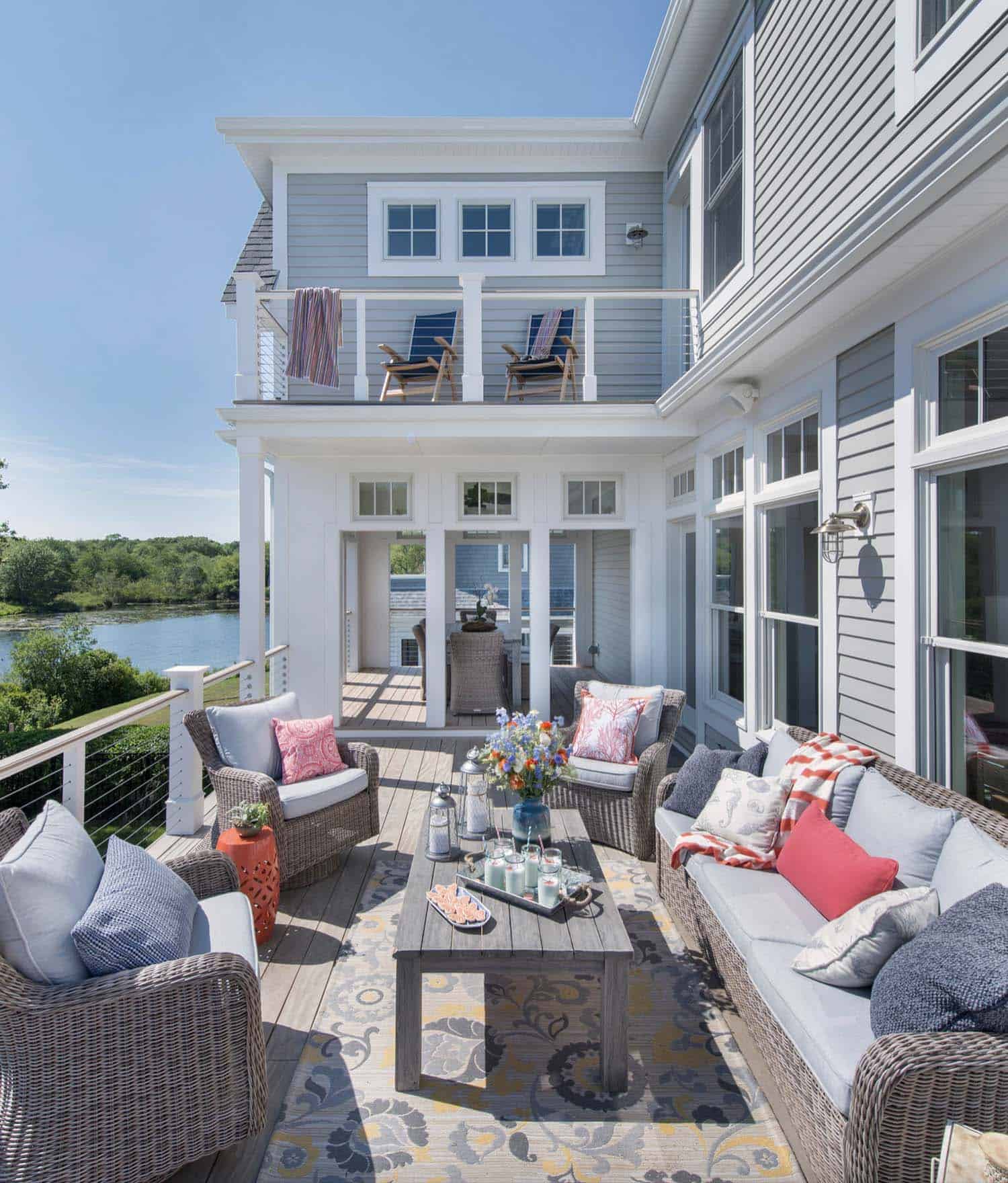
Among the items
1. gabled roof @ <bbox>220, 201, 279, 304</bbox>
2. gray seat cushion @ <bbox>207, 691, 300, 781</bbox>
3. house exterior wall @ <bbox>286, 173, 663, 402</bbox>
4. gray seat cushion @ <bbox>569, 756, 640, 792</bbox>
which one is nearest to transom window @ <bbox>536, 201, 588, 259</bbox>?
house exterior wall @ <bbox>286, 173, 663, 402</bbox>

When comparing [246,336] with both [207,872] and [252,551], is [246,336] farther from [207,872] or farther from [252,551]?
[207,872]

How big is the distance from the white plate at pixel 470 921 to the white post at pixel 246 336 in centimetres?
456

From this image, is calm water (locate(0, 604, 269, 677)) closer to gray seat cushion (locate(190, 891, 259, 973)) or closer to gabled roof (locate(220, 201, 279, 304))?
gabled roof (locate(220, 201, 279, 304))

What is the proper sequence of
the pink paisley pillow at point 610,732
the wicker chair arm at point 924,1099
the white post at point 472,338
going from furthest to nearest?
the white post at point 472,338 < the pink paisley pillow at point 610,732 < the wicker chair arm at point 924,1099

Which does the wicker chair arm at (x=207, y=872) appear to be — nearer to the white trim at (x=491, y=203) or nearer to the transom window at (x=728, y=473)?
the transom window at (x=728, y=473)

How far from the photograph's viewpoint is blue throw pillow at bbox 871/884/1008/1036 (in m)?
1.58

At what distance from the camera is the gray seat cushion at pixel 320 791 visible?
11.6ft

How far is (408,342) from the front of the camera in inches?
292


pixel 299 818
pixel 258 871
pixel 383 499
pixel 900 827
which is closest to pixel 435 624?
pixel 383 499

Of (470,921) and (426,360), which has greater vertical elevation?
(426,360)

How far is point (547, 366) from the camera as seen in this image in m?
6.62

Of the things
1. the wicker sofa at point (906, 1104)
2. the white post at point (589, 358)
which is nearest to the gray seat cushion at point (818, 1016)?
the wicker sofa at point (906, 1104)

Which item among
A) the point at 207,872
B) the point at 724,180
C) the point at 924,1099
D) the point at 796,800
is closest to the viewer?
the point at 924,1099

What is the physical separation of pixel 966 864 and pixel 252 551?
5.14 meters
